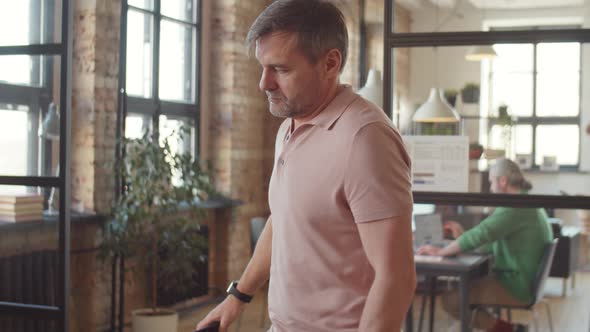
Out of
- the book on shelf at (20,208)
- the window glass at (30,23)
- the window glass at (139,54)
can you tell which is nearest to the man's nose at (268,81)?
the window glass at (30,23)

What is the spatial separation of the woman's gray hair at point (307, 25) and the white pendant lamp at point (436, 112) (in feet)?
6.25

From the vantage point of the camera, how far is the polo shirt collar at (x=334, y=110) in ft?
5.65

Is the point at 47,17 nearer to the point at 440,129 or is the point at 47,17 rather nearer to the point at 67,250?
the point at 67,250

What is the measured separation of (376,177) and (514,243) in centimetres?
235

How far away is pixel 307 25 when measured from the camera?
1672mm

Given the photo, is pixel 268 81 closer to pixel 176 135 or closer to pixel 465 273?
pixel 465 273

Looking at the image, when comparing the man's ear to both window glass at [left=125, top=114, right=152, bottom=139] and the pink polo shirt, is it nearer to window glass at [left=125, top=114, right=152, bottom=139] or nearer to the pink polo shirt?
the pink polo shirt

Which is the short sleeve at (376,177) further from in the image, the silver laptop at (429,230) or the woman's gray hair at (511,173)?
the silver laptop at (429,230)

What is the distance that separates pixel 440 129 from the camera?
3576 mm

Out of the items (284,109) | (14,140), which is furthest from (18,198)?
(284,109)

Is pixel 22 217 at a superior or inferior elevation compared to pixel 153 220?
superior

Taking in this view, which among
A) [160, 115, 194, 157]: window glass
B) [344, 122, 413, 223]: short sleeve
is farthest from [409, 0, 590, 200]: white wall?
[160, 115, 194, 157]: window glass

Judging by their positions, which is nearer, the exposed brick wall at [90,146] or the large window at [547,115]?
the large window at [547,115]

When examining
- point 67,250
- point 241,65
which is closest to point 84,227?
point 67,250
